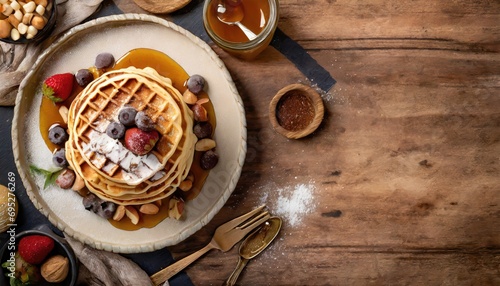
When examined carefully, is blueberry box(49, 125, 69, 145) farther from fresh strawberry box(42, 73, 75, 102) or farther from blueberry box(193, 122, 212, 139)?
blueberry box(193, 122, 212, 139)

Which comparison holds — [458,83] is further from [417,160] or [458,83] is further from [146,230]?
[146,230]

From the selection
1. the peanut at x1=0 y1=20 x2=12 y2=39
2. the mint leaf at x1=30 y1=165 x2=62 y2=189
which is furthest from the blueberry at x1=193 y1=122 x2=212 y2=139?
the peanut at x1=0 y1=20 x2=12 y2=39

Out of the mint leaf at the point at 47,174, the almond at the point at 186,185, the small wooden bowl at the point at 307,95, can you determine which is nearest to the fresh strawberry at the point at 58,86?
the mint leaf at the point at 47,174

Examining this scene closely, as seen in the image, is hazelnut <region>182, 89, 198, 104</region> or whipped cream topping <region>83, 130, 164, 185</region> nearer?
whipped cream topping <region>83, 130, 164, 185</region>

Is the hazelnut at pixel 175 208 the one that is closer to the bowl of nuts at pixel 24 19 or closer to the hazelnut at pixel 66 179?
the hazelnut at pixel 66 179

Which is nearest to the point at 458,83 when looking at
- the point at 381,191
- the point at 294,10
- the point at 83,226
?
the point at 381,191

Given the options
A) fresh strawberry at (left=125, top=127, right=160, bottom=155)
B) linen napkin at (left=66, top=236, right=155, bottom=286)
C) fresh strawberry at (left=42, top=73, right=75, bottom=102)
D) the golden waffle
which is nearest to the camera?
fresh strawberry at (left=125, top=127, right=160, bottom=155)
